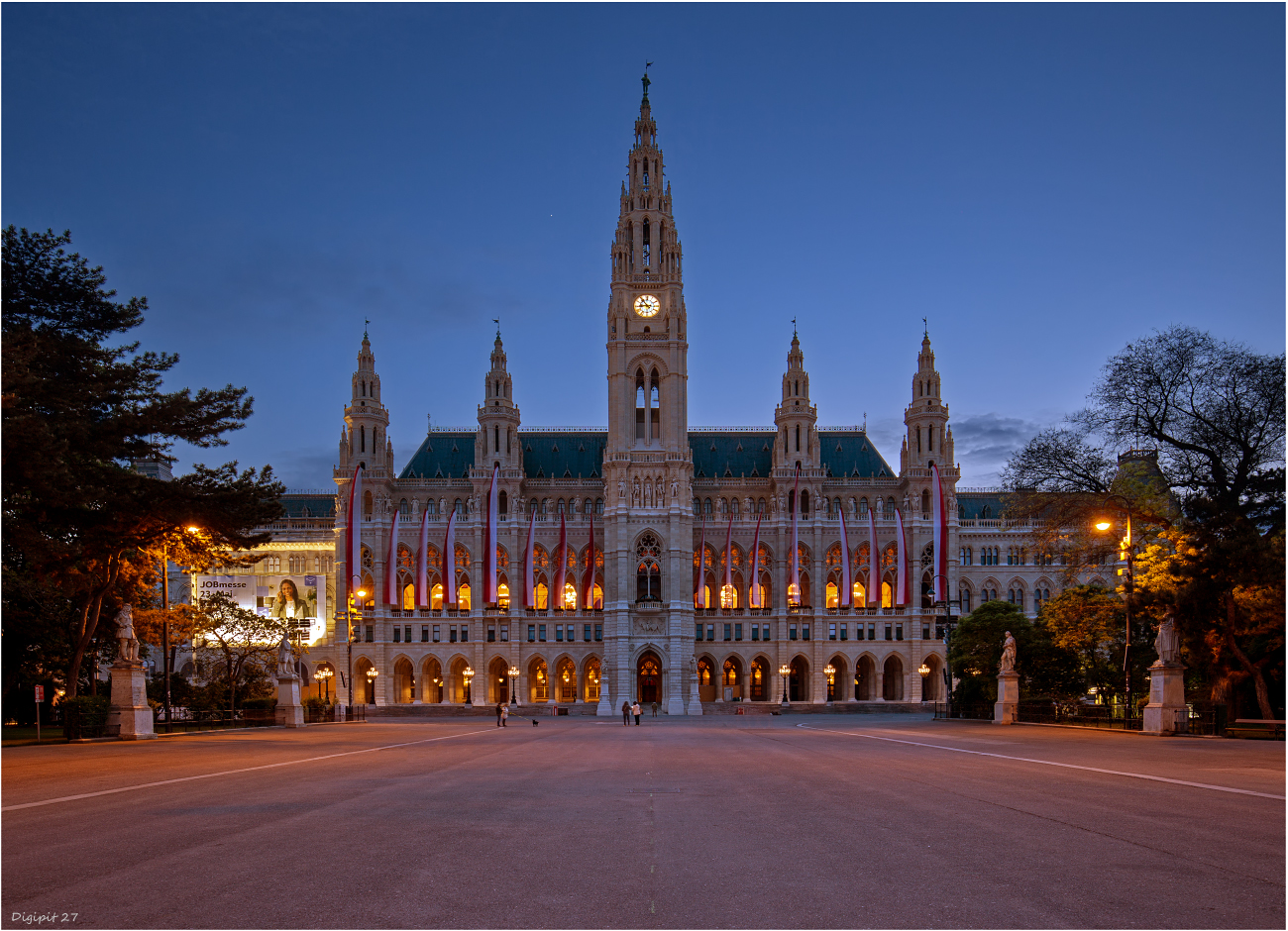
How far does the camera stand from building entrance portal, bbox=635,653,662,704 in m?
99.1

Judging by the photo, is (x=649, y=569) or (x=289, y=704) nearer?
(x=289, y=704)

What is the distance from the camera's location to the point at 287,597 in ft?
324

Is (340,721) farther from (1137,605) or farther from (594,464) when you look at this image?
(594,464)

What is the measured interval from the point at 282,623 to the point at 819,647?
49.2 meters

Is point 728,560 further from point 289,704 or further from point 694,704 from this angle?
point 289,704

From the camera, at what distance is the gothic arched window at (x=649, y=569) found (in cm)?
9800

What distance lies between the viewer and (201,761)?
22.3m

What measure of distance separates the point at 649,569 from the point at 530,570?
1152 cm

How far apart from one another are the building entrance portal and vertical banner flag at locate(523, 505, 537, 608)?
1230 centimetres

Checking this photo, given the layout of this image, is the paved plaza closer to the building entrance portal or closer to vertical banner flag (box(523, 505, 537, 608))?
vertical banner flag (box(523, 505, 537, 608))

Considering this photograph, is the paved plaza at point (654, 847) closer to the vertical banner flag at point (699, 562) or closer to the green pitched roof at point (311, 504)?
the vertical banner flag at point (699, 562)

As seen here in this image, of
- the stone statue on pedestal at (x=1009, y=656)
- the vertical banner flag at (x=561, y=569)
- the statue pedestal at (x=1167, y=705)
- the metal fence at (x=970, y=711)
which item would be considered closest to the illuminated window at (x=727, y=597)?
the vertical banner flag at (x=561, y=569)

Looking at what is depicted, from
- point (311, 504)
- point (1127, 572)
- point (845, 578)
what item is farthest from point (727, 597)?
point (1127, 572)

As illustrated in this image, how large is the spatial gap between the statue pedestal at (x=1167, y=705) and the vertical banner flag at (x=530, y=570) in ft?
209
